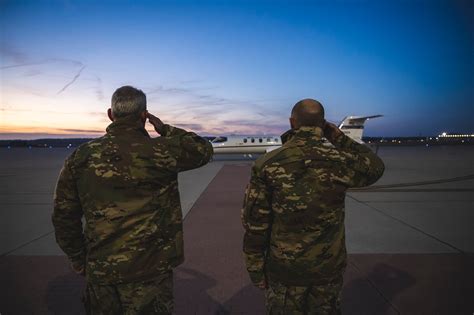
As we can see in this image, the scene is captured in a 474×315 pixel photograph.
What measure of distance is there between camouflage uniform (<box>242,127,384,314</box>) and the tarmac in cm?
154

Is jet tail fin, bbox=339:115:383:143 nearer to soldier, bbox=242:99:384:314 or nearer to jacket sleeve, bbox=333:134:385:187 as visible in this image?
jacket sleeve, bbox=333:134:385:187

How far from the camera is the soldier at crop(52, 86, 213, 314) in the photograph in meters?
2.33

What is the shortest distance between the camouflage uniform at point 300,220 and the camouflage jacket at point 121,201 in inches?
26.9

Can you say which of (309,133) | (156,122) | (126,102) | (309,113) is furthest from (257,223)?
(126,102)

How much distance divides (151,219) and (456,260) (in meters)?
5.25

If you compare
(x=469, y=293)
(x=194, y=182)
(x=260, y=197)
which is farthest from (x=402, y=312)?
(x=194, y=182)

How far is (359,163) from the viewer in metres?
2.58

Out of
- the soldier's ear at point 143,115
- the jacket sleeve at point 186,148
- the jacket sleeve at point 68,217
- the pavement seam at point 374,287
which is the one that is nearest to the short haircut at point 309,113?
the jacket sleeve at point 186,148

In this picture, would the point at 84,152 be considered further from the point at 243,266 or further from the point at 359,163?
the point at 243,266

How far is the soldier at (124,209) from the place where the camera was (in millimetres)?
2334

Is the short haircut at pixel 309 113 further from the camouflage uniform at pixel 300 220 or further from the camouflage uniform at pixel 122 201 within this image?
the camouflage uniform at pixel 122 201

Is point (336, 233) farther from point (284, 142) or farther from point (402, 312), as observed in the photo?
point (402, 312)

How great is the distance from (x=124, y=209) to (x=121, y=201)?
0.21 ft

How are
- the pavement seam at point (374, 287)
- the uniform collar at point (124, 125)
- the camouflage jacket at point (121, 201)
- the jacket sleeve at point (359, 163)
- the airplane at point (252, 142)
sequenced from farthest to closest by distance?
the airplane at point (252, 142), the pavement seam at point (374, 287), the jacket sleeve at point (359, 163), the uniform collar at point (124, 125), the camouflage jacket at point (121, 201)
